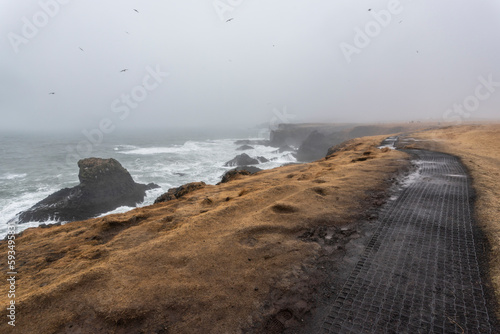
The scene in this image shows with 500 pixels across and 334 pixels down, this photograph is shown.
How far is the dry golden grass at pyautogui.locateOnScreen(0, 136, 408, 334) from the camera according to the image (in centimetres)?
289

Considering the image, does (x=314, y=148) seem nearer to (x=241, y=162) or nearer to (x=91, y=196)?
(x=241, y=162)

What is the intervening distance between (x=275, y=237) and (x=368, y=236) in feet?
6.22

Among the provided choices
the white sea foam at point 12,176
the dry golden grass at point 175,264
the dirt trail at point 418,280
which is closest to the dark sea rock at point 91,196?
the dry golden grass at point 175,264

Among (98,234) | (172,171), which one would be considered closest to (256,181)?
(98,234)

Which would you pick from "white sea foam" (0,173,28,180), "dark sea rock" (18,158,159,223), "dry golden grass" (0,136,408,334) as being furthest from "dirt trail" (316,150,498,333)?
"white sea foam" (0,173,28,180)

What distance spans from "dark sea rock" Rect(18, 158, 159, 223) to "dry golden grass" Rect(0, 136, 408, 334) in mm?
12852

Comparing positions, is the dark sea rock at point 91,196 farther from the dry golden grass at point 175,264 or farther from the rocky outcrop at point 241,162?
the rocky outcrop at point 241,162

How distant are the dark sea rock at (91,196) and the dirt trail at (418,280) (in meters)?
19.3

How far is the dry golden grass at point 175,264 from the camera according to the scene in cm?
289

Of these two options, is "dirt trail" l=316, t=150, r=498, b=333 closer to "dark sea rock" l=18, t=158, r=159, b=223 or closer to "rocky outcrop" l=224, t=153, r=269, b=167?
"dark sea rock" l=18, t=158, r=159, b=223

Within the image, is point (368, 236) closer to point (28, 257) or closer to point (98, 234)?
point (98, 234)

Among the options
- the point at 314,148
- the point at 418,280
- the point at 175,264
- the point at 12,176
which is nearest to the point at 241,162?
the point at 314,148

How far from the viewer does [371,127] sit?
2079 inches

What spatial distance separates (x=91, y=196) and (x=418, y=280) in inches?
840
